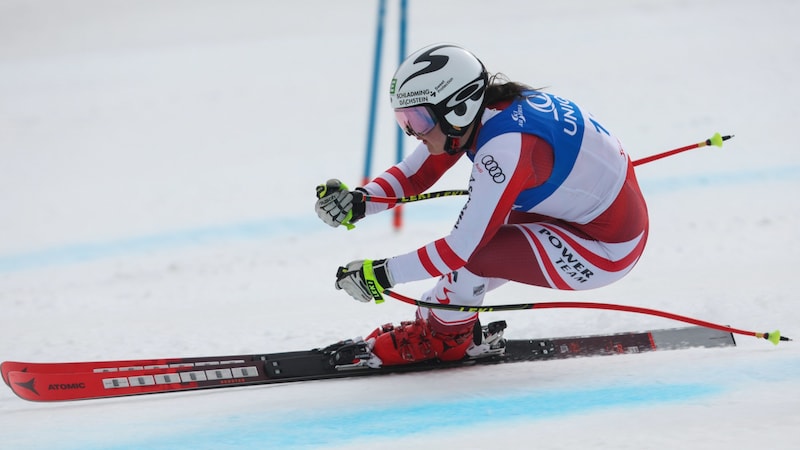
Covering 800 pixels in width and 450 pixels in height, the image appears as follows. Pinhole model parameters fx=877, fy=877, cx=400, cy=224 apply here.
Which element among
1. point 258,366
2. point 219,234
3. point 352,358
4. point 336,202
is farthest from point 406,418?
point 219,234

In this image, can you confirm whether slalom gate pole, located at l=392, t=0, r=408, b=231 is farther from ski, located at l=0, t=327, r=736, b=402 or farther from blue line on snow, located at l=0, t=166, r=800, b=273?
ski, located at l=0, t=327, r=736, b=402

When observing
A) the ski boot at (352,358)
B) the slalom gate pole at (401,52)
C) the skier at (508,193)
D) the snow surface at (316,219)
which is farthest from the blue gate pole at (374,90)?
the skier at (508,193)

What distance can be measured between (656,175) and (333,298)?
10.8 feet

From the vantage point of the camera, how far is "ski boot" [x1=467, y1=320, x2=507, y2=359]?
338 centimetres

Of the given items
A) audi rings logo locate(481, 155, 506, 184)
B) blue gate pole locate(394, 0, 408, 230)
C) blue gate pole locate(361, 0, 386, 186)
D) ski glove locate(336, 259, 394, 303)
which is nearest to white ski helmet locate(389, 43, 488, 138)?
audi rings logo locate(481, 155, 506, 184)

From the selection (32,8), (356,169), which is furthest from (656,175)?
(32,8)

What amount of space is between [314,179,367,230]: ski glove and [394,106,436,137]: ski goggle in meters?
0.47

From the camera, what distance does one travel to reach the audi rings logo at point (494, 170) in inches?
108

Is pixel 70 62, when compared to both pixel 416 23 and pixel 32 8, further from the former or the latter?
pixel 416 23

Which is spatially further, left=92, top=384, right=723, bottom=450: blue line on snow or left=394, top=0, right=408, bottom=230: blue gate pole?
left=394, top=0, right=408, bottom=230: blue gate pole

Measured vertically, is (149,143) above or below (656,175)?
above

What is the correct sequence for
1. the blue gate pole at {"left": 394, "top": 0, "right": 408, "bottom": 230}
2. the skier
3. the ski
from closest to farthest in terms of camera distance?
the skier
the ski
the blue gate pole at {"left": 394, "top": 0, "right": 408, "bottom": 230}

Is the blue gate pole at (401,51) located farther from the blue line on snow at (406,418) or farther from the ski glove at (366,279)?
the blue line on snow at (406,418)

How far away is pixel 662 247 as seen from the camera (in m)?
5.05
